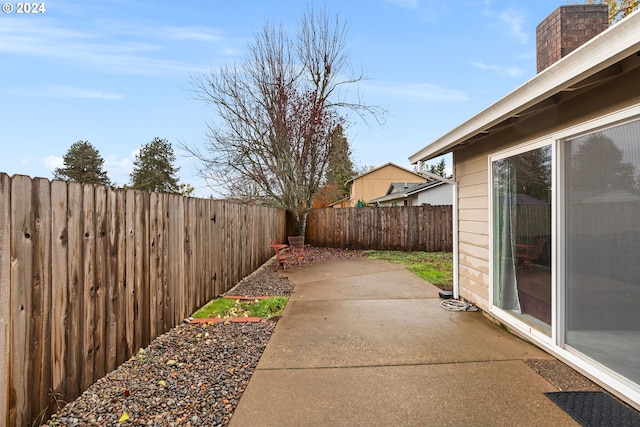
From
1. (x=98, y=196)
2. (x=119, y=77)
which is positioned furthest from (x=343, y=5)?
(x=98, y=196)

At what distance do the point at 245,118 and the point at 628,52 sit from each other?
37.0 feet

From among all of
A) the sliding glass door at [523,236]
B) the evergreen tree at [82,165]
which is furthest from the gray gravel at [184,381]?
the evergreen tree at [82,165]

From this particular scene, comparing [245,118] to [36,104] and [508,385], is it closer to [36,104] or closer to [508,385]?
[36,104]

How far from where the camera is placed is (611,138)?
7.96 feet

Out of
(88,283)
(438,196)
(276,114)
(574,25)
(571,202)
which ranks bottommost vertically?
(88,283)

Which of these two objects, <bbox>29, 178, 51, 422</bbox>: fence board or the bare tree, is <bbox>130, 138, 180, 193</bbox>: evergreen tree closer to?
the bare tree

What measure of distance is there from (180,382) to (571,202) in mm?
3766

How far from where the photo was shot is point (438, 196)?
51.8 feet

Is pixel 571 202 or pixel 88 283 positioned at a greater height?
pixel 571 202

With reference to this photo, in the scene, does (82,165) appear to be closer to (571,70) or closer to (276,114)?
(276,114)

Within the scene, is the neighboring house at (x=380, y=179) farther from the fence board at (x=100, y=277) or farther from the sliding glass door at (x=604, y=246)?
the fence board at (x=100, y=277)

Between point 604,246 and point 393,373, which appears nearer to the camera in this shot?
A: point 604,246

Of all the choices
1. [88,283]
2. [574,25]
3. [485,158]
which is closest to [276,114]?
[485,158]

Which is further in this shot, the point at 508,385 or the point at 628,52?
the point at 508,385
